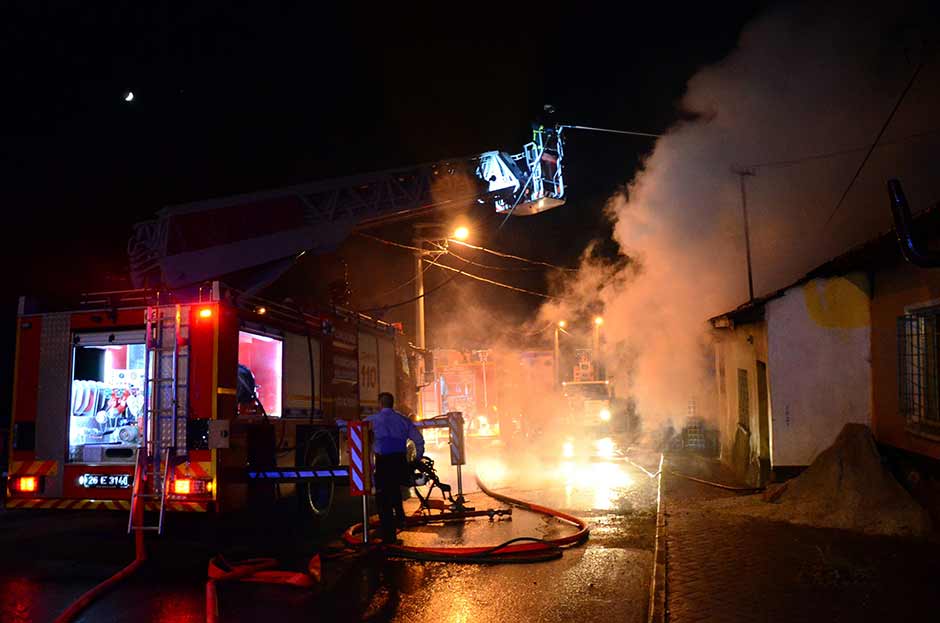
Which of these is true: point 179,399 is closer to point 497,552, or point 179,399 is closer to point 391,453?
point 391,453

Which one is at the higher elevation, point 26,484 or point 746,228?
point 746,228

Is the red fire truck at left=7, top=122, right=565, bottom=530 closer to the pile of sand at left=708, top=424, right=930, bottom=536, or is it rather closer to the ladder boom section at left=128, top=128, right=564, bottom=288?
the ladder boom section at left=128, top=128, right=564, bottom=288

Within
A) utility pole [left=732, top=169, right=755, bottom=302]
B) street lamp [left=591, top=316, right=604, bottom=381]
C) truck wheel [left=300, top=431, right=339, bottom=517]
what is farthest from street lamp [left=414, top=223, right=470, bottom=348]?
street lamp [left=591, top=316, right=604, bottom=381]

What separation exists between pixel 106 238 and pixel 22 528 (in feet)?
25.2

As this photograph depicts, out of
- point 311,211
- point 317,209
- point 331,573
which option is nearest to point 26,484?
point 331,573

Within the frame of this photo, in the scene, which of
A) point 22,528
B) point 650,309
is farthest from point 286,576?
point 650,309

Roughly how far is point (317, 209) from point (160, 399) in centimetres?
814

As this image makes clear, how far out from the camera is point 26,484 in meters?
8.15

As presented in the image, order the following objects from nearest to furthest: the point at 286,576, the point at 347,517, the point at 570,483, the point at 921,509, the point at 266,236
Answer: the point at 286,576
the point at 921,509
the point at 347,517
the point at 570,483
the point at 266,236

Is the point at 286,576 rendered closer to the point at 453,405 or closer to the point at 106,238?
the point at 106,238

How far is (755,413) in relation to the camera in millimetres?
11688

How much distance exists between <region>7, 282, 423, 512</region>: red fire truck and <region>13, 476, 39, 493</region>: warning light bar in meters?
0.01

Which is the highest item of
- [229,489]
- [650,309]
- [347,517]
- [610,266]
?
[610,266]

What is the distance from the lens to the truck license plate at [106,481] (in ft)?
25.9
